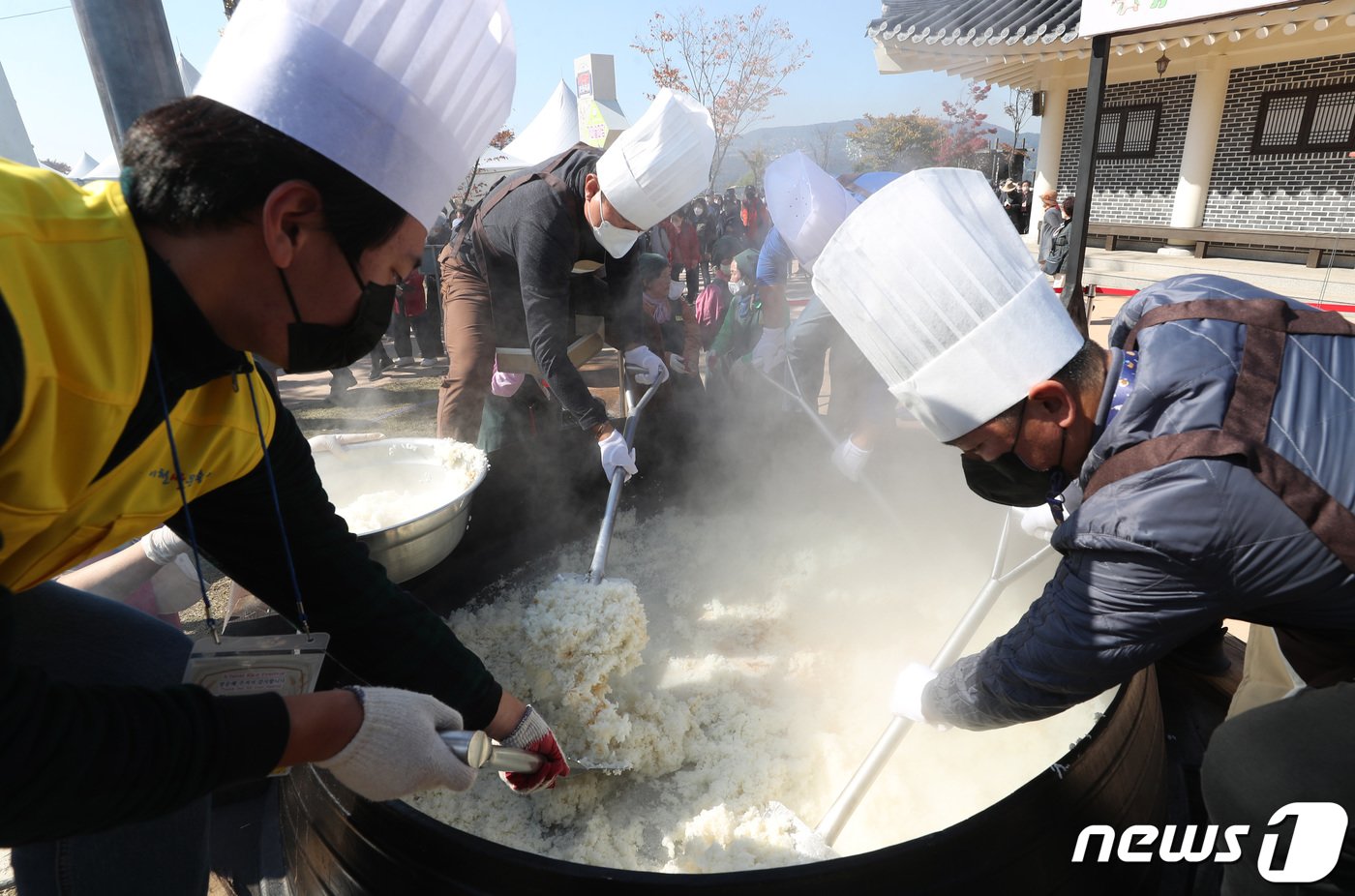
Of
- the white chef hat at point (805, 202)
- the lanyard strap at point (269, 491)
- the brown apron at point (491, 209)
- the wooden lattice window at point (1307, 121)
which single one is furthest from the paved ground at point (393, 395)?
the lanyard strap at point (269, 491)

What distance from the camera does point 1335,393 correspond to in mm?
1120

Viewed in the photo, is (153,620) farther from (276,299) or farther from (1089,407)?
(1089,407)

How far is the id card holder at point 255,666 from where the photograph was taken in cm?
125

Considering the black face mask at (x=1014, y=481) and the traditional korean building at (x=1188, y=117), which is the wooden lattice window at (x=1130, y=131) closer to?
the traditional korean building at (x=1188, y=117)

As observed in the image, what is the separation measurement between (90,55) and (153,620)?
58.7 inches

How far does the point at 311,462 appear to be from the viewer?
151 cm

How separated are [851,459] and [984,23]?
646 centimetres

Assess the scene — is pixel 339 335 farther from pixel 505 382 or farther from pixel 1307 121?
pixel 1307 121

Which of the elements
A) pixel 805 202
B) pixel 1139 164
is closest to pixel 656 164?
pixel 805 202

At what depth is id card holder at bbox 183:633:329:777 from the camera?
125 cm

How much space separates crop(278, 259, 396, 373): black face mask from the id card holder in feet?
1.67

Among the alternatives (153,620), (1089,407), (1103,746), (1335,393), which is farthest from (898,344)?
(153,620)

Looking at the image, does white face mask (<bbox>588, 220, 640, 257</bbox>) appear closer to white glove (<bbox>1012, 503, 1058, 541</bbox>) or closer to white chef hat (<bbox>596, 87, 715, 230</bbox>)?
white chef hat (<bbox>596, 87, 715, 230</bbox>)

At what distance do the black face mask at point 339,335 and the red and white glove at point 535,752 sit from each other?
2.96 feet
